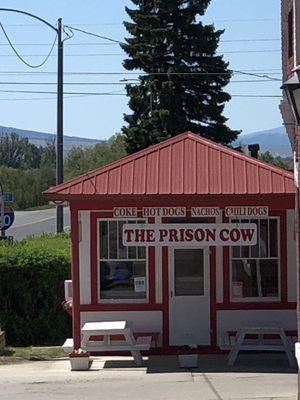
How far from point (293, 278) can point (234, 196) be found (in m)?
1.96

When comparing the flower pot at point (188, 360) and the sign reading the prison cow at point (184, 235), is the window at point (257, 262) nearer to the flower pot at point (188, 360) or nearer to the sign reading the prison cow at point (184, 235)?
the sign reading the prison cow at point (184, 235)

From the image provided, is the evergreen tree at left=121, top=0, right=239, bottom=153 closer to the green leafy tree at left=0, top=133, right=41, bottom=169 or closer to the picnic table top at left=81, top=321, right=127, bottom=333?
the picnic table top at left=81, top=321, right=127, bottom=333

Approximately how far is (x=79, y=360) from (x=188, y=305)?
2.38 meters

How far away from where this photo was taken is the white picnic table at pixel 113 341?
15.9 meters

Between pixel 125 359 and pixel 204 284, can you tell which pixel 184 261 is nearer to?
pixel 204 284

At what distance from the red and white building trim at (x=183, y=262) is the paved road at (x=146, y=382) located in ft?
2.48

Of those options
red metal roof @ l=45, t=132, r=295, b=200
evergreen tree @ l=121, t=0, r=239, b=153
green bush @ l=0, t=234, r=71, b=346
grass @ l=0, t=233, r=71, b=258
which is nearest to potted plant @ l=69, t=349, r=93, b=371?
red metal roof @ l=45, t=132, r=295, b=200

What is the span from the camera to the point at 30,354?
17875 mm

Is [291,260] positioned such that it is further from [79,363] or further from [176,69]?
[176,69]

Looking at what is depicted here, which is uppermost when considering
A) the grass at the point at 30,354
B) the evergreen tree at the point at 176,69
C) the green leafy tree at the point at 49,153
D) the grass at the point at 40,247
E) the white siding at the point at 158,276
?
the green leafy tree at the point at 49,153

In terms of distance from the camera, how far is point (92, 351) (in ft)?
54.3

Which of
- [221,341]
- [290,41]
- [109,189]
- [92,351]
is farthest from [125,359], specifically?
[290,41]

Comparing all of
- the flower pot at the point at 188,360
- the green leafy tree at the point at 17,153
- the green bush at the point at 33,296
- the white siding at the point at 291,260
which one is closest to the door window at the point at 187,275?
the white siding at the point at 291,260

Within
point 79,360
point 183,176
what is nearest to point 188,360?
point 79,360
